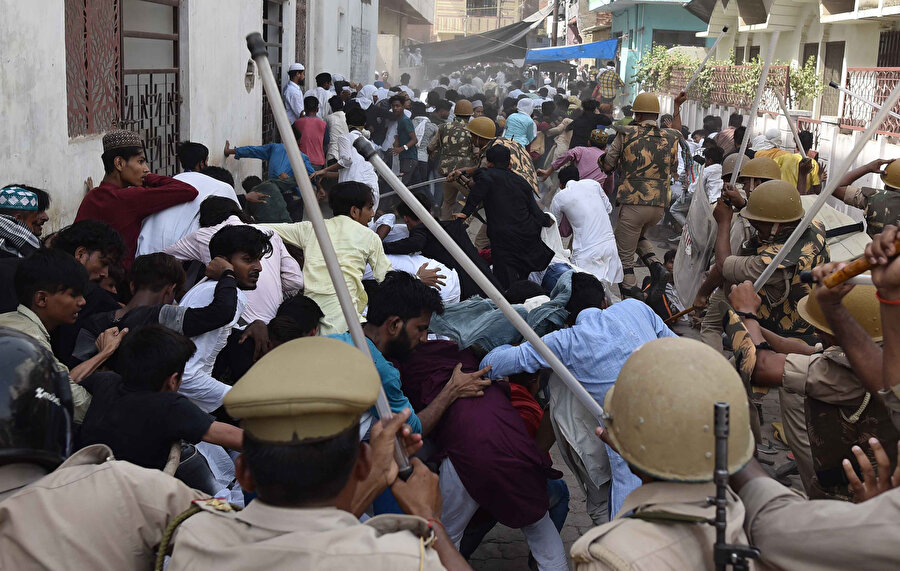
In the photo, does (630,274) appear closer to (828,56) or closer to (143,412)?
(143,412)

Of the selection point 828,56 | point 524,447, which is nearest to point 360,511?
point 524,447

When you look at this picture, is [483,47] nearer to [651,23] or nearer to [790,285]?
[651,23]

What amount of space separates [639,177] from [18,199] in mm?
5727

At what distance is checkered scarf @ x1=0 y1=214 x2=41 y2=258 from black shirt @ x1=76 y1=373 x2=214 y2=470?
1502 millimetres

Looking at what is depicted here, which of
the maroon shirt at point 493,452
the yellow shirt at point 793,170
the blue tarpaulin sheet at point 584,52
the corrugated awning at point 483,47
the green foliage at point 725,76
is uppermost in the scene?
the corrugated awning at point 483,47

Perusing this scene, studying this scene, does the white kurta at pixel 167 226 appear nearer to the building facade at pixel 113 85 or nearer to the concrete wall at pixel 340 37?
the building facade at pixel 113 85

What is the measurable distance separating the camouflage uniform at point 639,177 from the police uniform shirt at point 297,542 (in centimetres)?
686

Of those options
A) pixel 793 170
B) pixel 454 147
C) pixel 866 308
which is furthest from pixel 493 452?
pixel 454 147

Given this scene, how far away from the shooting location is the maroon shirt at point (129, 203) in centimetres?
464

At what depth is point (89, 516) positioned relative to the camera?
1.74m

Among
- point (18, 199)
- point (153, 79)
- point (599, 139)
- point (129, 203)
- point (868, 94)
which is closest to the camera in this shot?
point (18, 199)

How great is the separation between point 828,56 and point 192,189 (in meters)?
15.6

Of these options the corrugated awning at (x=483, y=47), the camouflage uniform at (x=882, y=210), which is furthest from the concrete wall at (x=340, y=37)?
the corrugated awning at (x=483, y=47)

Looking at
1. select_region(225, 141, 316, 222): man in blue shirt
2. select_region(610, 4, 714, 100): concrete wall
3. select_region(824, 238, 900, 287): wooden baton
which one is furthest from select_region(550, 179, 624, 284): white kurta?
select_region(610, 4, 714, 100): concrete wall
